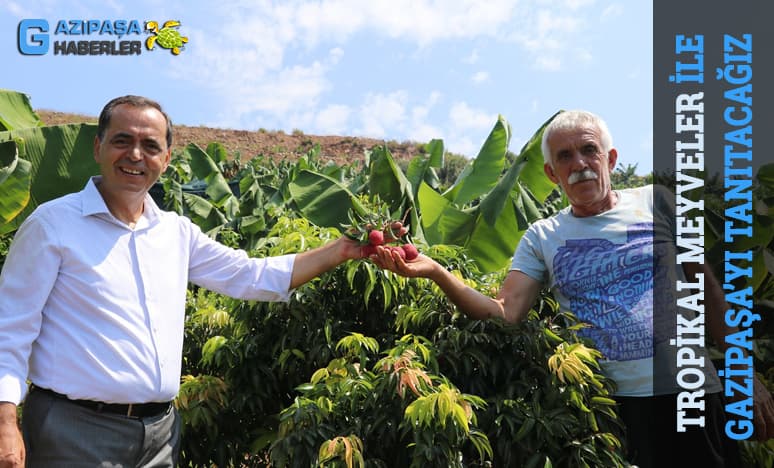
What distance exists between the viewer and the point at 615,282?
2.84m

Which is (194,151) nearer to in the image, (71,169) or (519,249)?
(71,169)

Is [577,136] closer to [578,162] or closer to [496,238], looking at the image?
[578,162]

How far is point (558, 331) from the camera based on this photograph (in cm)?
284

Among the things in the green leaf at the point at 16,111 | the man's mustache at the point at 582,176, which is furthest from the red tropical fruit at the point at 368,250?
the green leaf at the point at 16,111

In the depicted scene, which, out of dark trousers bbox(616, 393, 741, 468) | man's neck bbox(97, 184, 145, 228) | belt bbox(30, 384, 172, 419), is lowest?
dark trousers bbox(616, 393, 741, 468)

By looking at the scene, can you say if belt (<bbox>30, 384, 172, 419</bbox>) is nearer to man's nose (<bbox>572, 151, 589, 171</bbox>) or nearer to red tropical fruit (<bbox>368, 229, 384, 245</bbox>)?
red tropical fruit (<bbox>368, 229, 384, 245</bbox>)

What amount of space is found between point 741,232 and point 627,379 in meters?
1.95

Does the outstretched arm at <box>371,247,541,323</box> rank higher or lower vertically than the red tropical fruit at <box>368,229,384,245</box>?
lower

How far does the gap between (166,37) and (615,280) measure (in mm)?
9917

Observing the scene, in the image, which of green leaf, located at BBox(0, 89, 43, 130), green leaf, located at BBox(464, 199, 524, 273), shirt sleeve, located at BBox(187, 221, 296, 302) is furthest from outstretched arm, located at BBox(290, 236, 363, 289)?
green leaf, located at BBox(0, 89, 43, 130)

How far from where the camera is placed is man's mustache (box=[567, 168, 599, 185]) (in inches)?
114

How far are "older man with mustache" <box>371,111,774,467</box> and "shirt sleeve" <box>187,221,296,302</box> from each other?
17.8 inches

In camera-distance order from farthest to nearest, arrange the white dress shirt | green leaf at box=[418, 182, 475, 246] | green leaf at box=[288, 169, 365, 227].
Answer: green leaf at box=[418, 182, 475, 246] → green leaf at box=[288, 169, 365, 227] → the white dress shirt

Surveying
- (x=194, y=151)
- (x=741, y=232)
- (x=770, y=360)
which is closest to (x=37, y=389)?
(x=741, y=232)
